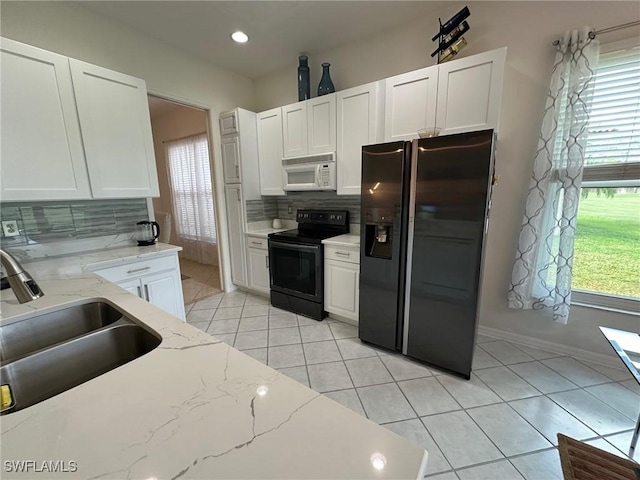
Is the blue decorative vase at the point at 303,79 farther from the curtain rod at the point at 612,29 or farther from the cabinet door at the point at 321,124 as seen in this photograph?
the curtain rod at the point at 612,29

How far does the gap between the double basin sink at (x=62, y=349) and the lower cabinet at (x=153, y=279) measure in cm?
81

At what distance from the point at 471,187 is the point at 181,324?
1.78m

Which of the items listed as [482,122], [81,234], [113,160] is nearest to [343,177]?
[482,122]

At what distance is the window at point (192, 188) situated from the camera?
14.4ft

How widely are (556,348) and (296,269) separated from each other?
7.98 ft

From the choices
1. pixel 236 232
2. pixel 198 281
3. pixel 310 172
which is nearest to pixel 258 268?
pixel 236 232

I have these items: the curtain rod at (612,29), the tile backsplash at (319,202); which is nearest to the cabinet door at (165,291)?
the tile backsplash at (319,202)

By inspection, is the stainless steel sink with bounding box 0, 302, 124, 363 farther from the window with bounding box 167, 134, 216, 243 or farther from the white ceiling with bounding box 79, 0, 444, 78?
the window with bounding box 167, 134, 216, 243

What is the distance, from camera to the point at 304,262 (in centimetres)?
278

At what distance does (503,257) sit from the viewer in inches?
90.9

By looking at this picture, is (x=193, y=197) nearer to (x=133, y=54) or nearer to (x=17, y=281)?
(x=133, y=54)

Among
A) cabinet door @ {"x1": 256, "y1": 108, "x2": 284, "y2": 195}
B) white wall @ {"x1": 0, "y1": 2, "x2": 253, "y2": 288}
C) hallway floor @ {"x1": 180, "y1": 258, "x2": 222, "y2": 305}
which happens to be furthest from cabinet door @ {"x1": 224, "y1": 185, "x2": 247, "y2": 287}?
hallway floor @ {"x1": 180, "y1": 258, "x2": 222, "y2": 305}

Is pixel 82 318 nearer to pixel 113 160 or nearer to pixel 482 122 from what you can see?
pixel 113 160

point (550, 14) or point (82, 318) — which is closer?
point (82, 318)
